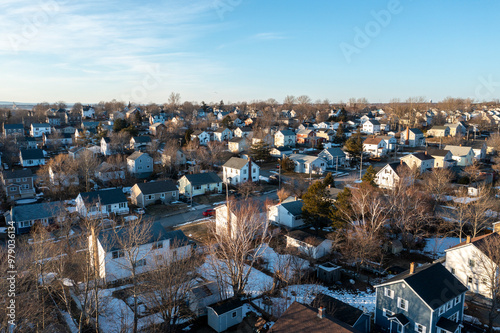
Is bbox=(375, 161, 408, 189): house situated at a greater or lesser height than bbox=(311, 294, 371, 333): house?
greater

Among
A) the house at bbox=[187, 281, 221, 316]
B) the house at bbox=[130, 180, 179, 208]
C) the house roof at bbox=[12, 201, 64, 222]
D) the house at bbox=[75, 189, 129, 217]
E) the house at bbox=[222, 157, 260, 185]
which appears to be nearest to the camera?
the house at bbox=[187, 281, 221, 316]

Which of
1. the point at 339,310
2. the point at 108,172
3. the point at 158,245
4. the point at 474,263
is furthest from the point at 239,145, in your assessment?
the point at 339,310

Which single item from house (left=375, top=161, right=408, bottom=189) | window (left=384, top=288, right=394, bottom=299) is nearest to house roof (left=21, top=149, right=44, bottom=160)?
house (left=375, top=161, right=408, bottom=189)

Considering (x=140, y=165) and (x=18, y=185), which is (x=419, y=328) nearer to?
(x=18, y=185)

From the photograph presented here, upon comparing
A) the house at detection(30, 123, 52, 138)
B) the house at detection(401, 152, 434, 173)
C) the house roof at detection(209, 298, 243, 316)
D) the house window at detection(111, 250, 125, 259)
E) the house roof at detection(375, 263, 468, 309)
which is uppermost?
the house at detection(30, 123, 52, 138)

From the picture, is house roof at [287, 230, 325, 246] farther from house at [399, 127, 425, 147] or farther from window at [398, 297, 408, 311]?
house at [399, 127, 425, 147]

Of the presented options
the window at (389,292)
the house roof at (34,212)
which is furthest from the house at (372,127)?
the window at (389,292)

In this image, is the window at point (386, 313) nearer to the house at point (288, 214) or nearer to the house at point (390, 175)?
the house at point (288, 214)
